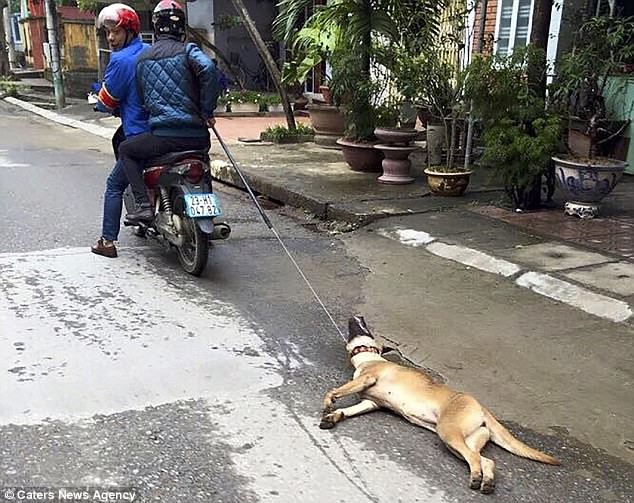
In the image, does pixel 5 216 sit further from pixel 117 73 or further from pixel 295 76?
pixel 295 76

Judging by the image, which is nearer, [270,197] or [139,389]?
[139,389]

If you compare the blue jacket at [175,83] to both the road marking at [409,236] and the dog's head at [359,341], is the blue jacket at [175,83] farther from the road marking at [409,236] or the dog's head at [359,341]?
the dog's head at [359,341]

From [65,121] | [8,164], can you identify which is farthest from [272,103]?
[8,164]

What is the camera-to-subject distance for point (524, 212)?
6672 mm

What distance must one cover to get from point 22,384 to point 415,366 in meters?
1.97

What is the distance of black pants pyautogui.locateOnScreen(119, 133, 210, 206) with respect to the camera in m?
5.06

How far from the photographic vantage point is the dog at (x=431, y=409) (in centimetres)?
276

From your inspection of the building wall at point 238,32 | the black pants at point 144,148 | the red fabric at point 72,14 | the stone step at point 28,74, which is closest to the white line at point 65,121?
the red fabric at point 72,14

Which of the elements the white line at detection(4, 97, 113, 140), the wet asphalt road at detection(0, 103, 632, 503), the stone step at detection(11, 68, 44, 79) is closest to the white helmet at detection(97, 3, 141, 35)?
the wet asphalt road at detection(0, 103, 632, 503)

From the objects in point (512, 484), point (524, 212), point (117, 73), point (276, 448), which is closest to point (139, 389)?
point (276, 448)

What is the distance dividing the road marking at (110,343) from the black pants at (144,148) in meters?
0.73

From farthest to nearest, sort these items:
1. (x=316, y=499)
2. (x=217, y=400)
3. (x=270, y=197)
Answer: (x=270, y=197) < (x=217, y=400) < (x=316, y=499)

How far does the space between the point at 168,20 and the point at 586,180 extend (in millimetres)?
3821

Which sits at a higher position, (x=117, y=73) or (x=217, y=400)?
(x=117, y=73)
